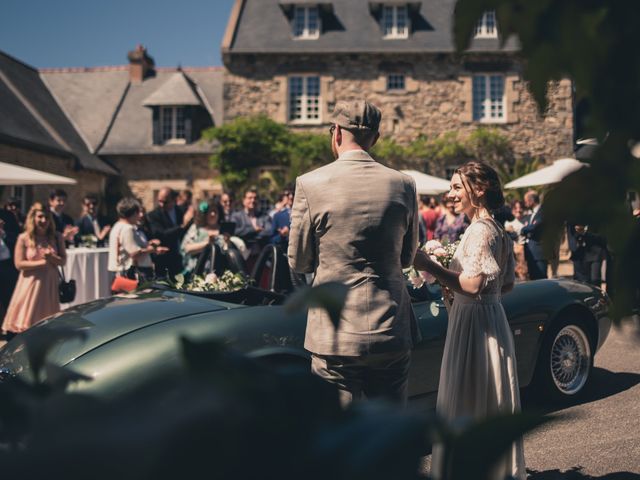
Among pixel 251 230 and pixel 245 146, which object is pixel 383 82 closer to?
pixel 245 146

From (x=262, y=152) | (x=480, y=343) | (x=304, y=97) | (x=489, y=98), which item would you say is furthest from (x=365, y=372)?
(x=489, y=98)

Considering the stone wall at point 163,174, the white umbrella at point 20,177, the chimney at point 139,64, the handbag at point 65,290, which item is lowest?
the handbag at point 65,290

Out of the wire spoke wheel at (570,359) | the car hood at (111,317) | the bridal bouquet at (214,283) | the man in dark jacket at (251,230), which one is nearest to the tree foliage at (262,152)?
the man in dark jacket at (251,230)

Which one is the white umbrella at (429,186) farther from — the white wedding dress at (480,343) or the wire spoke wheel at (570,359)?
the white wedding dress at (480,343)

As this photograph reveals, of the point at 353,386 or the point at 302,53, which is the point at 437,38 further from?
the point at 353,386

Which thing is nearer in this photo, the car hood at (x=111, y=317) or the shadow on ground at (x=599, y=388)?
the car hood at (x=111, y=317)

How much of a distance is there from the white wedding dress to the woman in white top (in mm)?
4941

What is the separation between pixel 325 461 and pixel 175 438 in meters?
0.16

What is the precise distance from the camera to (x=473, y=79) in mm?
23266

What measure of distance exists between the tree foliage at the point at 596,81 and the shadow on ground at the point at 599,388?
438cm

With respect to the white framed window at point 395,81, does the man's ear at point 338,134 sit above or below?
below

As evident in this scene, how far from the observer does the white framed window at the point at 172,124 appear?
24.5 metres

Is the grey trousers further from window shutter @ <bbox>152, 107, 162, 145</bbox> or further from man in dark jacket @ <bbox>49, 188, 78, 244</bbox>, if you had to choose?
window shutter @ <bbox>152, 107, 162, 145</bbox>

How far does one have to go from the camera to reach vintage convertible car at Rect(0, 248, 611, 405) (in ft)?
11.4
